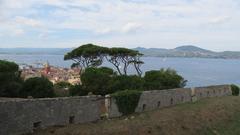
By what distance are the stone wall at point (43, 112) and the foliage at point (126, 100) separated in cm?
187

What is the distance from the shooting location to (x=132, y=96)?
22.2 m

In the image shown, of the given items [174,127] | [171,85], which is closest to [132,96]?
[174,127]

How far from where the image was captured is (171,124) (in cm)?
1959

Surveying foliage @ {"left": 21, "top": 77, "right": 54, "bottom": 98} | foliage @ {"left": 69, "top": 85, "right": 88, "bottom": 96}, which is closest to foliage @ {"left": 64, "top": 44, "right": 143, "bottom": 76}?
foliage @ {"left": 69, "top": 85, "right": 88, "bottom": 96}

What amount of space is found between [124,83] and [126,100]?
12459 millimetres

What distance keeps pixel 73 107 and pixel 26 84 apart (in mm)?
12939

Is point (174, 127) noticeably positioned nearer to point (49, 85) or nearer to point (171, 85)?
point (49, 85)

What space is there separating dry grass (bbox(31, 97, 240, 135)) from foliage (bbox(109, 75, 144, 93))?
306 inches

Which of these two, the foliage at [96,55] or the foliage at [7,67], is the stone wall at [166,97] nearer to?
the foliage at [7,67]

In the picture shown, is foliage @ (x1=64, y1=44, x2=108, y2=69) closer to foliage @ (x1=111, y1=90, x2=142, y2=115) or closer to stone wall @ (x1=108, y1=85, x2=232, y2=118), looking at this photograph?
stone wall @ (x1=108, y1=85, x2=232, y2=118)

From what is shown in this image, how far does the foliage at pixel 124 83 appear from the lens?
33.0 m

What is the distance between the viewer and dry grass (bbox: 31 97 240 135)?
636 inches

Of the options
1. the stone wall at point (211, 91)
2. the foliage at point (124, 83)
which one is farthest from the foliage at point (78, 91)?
the stone wall at point (211, 91)

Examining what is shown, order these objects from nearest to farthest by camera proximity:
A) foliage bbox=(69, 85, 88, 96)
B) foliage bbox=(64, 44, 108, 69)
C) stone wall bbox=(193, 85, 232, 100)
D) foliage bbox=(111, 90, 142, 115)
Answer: foliage bbox=(111, 90, 142, 115) → foliage bbox=(69, 85, 88, 96) → stone wall bbox=(193, 85, 232, 100) → foliage bbox=(64, 44, 108, 69)
